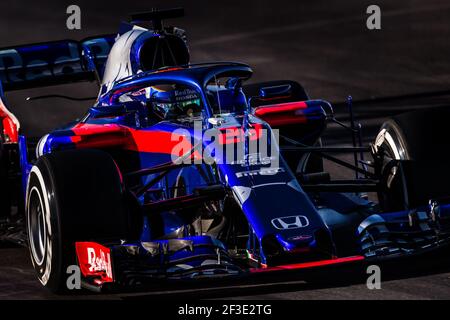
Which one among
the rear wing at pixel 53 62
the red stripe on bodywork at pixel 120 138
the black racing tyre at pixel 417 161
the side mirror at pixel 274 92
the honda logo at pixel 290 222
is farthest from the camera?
the rear wing at pixel 53 62

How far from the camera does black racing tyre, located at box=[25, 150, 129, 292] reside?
8.47m

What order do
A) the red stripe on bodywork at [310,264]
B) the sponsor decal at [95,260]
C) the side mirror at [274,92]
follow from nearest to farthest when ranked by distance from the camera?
the red stripe on bodywork at [310,264] < the sponsor decal at [95,260] < the side mirror at [274,92]

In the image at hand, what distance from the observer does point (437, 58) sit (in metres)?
19.7

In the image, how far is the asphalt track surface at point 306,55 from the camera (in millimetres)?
8711

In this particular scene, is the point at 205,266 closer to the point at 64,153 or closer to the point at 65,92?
the point at 64,153

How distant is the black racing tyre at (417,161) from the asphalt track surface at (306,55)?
65cm

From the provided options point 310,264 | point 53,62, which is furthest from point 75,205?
point 53,62

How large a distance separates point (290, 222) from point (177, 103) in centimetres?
208

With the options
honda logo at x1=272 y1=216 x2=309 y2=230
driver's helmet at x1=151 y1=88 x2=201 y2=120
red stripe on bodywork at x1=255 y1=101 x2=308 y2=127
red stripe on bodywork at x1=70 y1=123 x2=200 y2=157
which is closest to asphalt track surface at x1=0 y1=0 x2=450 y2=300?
honda logo at x1=272 y1=216 x2=309 y2=230

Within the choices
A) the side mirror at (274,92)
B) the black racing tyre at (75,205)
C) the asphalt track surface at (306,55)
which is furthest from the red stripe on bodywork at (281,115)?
the black racing tyre at (75,205)

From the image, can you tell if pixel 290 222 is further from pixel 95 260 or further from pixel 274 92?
pixel 274 92

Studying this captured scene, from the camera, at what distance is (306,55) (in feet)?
66.5

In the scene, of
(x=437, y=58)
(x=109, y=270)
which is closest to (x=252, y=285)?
(x=109, y=270)

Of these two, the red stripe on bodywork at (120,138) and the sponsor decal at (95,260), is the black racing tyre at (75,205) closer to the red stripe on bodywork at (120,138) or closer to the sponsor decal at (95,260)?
the sponsor decal at (95,260)
